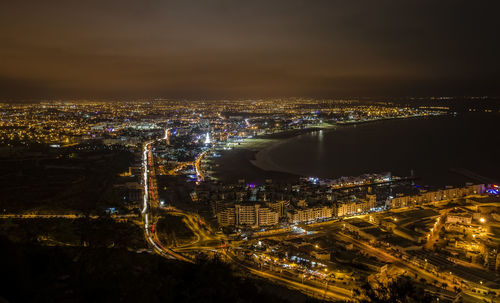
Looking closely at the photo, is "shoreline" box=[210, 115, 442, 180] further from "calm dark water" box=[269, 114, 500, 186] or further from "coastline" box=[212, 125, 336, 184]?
"calm dark water" box=[269, 114, 500, 186]

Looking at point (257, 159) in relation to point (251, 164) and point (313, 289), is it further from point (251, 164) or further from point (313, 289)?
point (313, 289)

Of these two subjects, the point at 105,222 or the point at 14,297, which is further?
the point at 105,222

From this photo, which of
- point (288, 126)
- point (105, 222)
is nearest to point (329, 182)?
point (105, 222)

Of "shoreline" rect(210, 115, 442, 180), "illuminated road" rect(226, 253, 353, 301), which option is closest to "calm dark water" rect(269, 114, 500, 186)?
"shoreline" rect(210, 115, 442, 180)

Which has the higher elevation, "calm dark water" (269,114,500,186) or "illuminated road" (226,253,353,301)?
"calm dark water" (269,114,500,186)

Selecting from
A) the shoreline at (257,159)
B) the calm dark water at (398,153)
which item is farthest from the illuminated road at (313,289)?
the calm dark water at (398,153)

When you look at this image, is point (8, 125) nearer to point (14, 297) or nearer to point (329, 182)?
point (329, 182)

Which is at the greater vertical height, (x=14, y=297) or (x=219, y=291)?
(x=14, y=297)

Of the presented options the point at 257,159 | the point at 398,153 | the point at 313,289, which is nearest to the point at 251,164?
the point at 257,159
